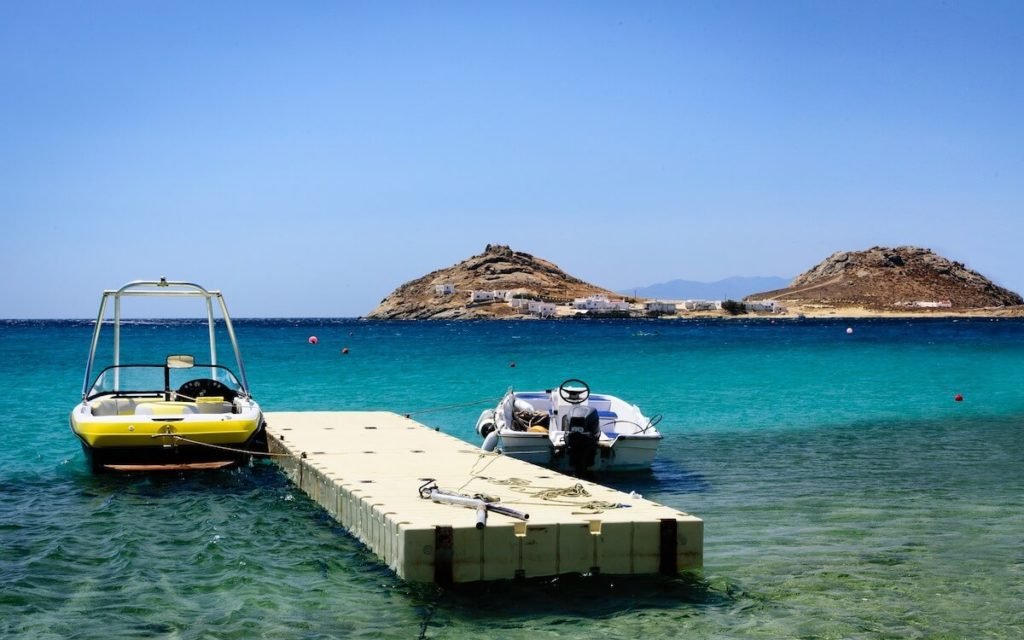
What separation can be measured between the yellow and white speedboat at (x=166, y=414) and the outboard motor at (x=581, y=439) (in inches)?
201

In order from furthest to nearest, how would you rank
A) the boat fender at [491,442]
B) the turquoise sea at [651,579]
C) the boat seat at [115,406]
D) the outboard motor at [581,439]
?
1. the boat seat at [115,406]
2. the boat fender at [491,442]
3. the outboard motor at [581,439]
4. the turquoise sea at [651,579]

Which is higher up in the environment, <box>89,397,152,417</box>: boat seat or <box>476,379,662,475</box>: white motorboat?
<box>89,397,152,417</box>: boat seat

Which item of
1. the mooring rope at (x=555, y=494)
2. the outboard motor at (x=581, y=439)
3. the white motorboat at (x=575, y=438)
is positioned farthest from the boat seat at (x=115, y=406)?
the mooring rope at (x=555, y=494)

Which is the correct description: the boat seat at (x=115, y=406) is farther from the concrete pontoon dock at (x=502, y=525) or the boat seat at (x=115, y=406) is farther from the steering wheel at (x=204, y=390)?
the concrete pontoon dock at (x=502, y=525)

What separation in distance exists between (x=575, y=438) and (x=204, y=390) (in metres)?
6.96

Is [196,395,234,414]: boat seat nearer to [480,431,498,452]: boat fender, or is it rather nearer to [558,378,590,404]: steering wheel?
[480,431,498,452]: boat fender

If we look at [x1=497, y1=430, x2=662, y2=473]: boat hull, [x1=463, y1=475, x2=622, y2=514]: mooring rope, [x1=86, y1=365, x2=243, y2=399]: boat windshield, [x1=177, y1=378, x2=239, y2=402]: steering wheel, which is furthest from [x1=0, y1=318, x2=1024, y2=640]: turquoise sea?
[x1=86, y1=365, x2=243, y2=399]: boat windshield

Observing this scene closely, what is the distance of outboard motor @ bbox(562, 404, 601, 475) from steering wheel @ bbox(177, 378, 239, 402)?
6.26 metres

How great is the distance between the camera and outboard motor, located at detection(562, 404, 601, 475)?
16797 millimetres

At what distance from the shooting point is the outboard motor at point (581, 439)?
16797mm

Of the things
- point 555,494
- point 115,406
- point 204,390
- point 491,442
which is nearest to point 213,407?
point 204,390

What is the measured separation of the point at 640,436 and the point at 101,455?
869 centimetres

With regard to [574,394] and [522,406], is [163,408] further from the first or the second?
[574,394]

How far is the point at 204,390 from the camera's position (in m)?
18.8
